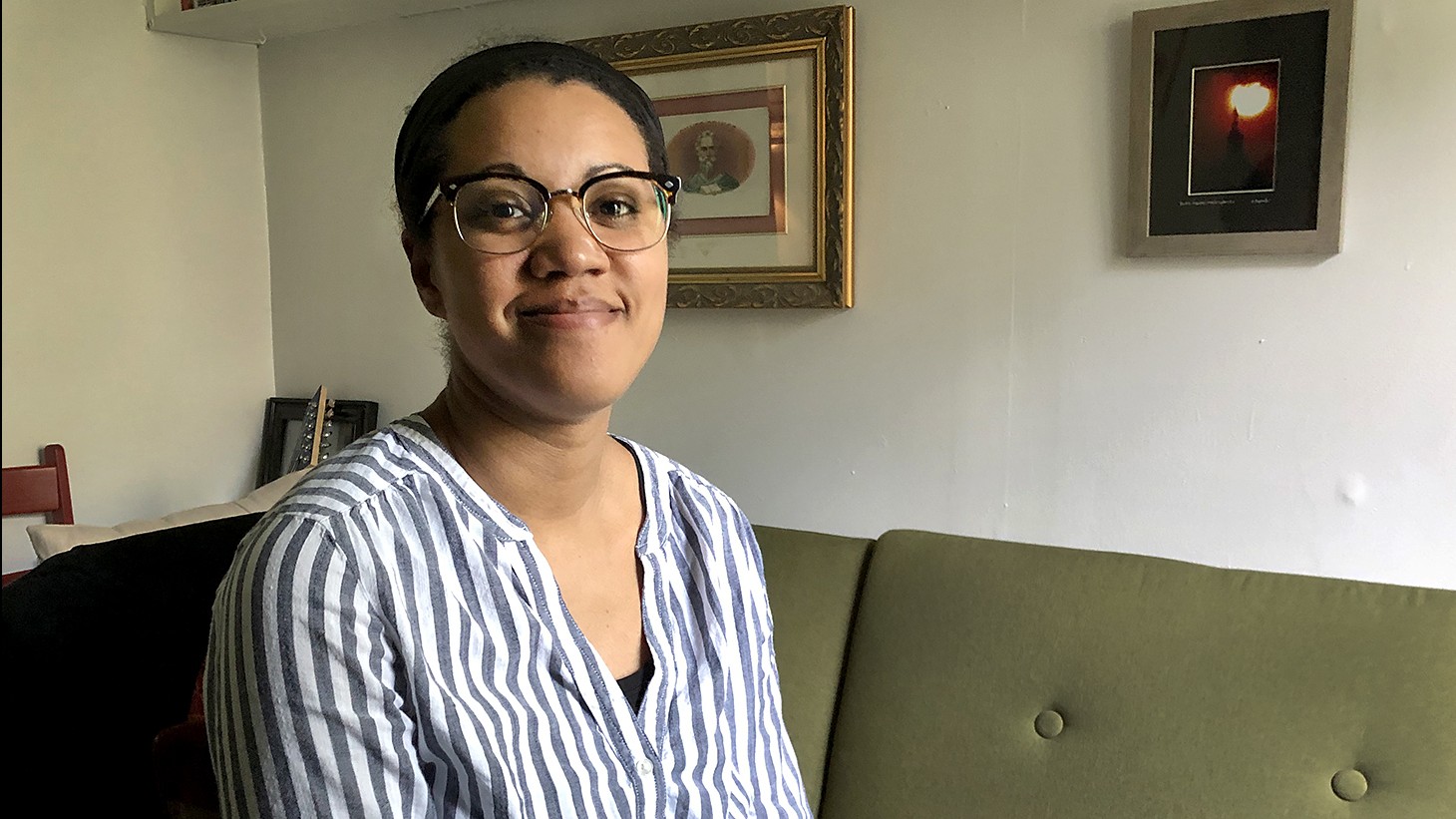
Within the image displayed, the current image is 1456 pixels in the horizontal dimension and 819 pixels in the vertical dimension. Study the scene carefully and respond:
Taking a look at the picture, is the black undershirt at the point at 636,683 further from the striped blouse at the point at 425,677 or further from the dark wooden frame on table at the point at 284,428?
the dark wooden frame on table at the point at 284,428

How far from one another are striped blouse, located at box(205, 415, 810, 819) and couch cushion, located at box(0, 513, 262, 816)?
1.99 ft

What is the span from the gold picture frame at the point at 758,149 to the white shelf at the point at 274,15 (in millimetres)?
519

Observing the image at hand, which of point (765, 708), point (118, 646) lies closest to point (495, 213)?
point (765, 708)

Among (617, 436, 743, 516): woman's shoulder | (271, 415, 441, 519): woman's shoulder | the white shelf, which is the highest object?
the white shelf

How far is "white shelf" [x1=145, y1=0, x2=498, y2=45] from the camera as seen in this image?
87.1 inches

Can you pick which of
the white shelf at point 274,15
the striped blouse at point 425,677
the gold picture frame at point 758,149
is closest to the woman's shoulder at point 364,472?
the striped blouse at point 425,677

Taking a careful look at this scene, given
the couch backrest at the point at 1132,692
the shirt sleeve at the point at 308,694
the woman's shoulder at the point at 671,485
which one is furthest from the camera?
the couch backrest at the point at 1132,692

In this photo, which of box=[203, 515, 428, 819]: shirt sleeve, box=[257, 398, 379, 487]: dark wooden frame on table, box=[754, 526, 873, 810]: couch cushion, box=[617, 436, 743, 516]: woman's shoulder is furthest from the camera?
box=[257, 398, 379, 487]: dark wooden frame on table

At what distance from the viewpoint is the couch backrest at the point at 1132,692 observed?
130cm

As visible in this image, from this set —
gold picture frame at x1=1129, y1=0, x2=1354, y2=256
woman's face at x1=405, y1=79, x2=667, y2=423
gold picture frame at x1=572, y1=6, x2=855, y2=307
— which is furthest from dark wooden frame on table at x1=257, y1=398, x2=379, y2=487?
gold picture frame at x1=1129, y1=0, x2=1354, y2=256

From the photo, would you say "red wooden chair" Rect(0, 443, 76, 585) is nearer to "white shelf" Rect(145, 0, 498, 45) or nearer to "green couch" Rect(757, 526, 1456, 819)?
"white shelf" Rect(145, 0, 498, 45)

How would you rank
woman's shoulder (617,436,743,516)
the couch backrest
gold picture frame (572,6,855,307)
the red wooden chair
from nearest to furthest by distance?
woman's shoulder (617,436,743,516) → the couch backrest → gold picture frame (572,6,855,307) → the red wooden chair

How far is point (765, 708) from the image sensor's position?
1.16 metres

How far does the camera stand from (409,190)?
3.24ft
